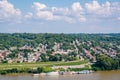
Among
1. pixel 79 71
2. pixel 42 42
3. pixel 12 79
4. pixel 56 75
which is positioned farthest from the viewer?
pixel 42 42

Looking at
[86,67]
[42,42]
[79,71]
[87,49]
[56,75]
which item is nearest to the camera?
[56,75]

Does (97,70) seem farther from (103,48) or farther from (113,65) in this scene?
(103,48)

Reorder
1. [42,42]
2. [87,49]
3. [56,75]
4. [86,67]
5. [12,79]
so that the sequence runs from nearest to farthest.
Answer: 1. [12,79]
2. [56,75]
3. [86,67]
4. [87,49]
5. [42,42]

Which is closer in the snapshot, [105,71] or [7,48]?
[105,71]

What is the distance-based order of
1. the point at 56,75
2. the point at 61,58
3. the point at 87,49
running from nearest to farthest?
the point at 56,75 < the point at 61,58 < the point at 87,49

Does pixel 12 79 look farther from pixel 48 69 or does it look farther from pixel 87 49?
pixel 87 49

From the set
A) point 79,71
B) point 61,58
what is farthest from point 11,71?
point 61,58

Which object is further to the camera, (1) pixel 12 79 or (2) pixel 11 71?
(2) pixel 11 71

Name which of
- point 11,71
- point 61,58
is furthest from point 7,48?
point 11,71

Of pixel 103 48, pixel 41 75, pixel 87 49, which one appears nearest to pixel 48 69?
pixel 41 75
